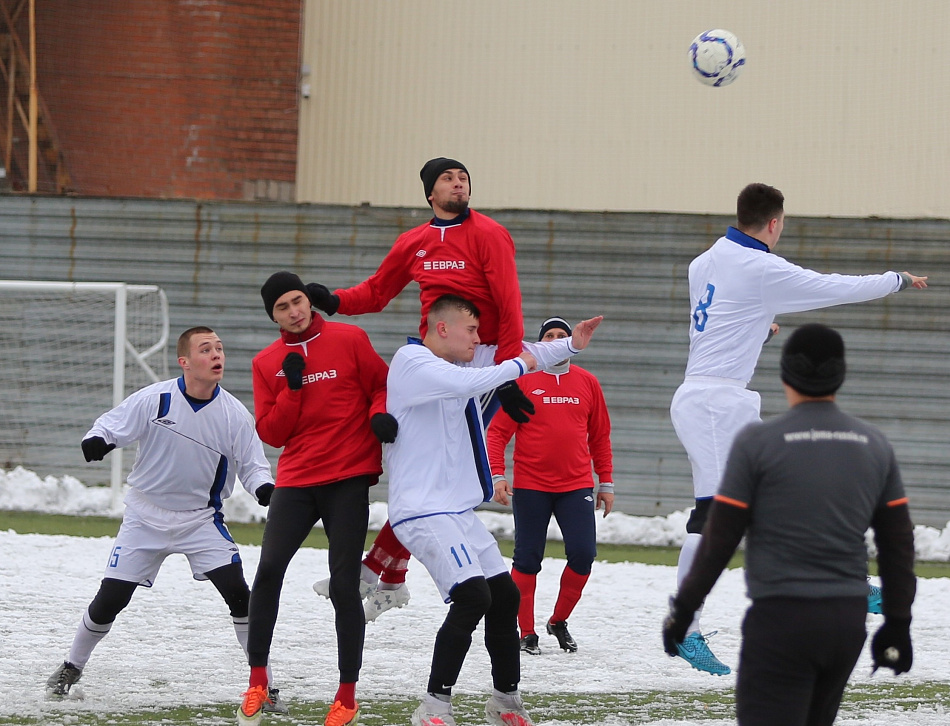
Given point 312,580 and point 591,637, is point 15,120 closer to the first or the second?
point 312,580

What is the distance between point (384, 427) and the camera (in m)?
5.84

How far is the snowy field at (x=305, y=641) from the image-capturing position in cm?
657

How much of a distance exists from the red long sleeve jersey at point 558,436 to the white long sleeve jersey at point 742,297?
181 centimetres

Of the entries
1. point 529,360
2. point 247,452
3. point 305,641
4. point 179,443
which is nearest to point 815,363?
point 529,360

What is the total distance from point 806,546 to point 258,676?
10.2 ft

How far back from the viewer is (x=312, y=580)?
33.1 ft

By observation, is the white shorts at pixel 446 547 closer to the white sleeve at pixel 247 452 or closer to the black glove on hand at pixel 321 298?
the white sleeve at pixel 247 452

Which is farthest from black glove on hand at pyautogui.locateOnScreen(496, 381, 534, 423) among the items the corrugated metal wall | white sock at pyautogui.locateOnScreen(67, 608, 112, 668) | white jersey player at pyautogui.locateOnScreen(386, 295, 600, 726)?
the corrugated metal wall

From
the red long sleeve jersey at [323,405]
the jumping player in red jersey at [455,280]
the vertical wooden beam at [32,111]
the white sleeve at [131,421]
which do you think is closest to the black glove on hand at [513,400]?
the jumping player in red jersey at [455,280]

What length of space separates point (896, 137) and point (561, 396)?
403 inches

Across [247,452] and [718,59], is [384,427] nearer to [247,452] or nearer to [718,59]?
[247,452]

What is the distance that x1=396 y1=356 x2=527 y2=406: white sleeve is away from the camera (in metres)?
5.76

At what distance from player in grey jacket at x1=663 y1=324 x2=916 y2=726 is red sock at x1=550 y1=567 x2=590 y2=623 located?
4044 millimetres

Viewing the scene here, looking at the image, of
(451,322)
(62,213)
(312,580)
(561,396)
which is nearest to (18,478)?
(62,213)
